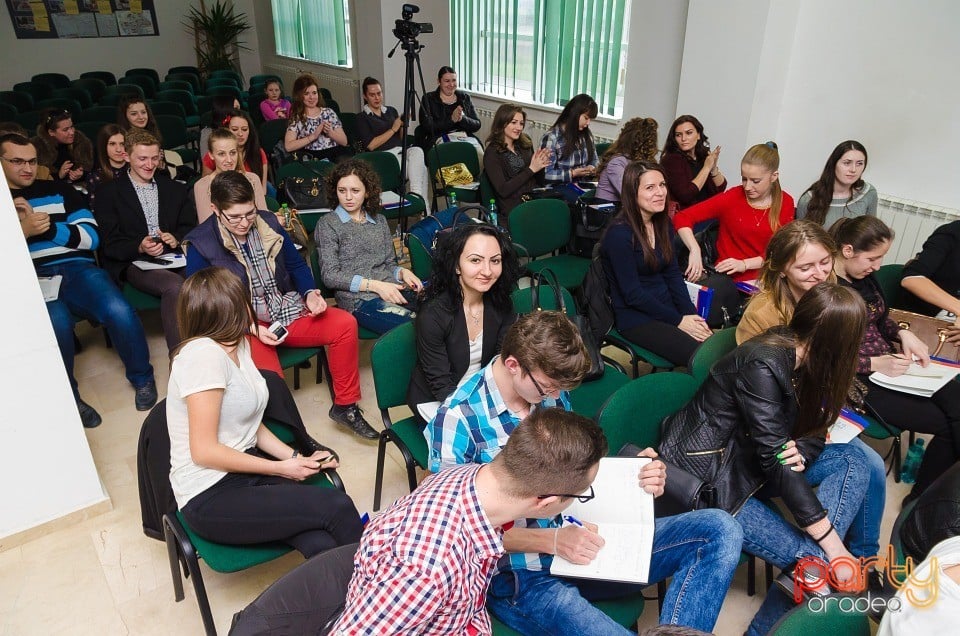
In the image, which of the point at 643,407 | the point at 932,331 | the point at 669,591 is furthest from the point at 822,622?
the point at 932,331

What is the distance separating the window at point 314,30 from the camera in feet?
30.7

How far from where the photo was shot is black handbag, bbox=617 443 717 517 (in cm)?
192

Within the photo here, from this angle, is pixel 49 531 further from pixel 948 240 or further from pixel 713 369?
pixel 948 240

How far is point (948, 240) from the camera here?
125 inches

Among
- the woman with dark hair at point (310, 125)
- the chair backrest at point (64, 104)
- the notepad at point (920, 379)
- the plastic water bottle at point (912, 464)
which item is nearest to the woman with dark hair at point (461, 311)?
the notepad at point (920, 379)

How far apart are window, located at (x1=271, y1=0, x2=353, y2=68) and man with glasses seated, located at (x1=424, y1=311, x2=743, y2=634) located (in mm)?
8299

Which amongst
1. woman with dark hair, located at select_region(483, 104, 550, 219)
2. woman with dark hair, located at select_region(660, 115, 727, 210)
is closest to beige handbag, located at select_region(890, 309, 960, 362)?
woman with dark hair, located at select_region(660, 115, 727, 210)

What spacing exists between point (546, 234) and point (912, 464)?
87.7 inches

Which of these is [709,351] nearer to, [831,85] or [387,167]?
[831,85]

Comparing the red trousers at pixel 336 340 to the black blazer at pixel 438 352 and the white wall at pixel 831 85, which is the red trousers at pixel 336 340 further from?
the white wall at pixel 831 85

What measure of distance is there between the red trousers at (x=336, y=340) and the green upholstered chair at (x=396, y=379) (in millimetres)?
679

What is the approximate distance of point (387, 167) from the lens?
5.09 meters

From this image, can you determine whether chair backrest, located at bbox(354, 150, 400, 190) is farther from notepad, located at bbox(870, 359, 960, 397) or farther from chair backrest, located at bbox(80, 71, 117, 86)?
chair backrest, located at bbox(80, 71, 117, 86)

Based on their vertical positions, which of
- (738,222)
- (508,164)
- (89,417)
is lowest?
(89,417)
